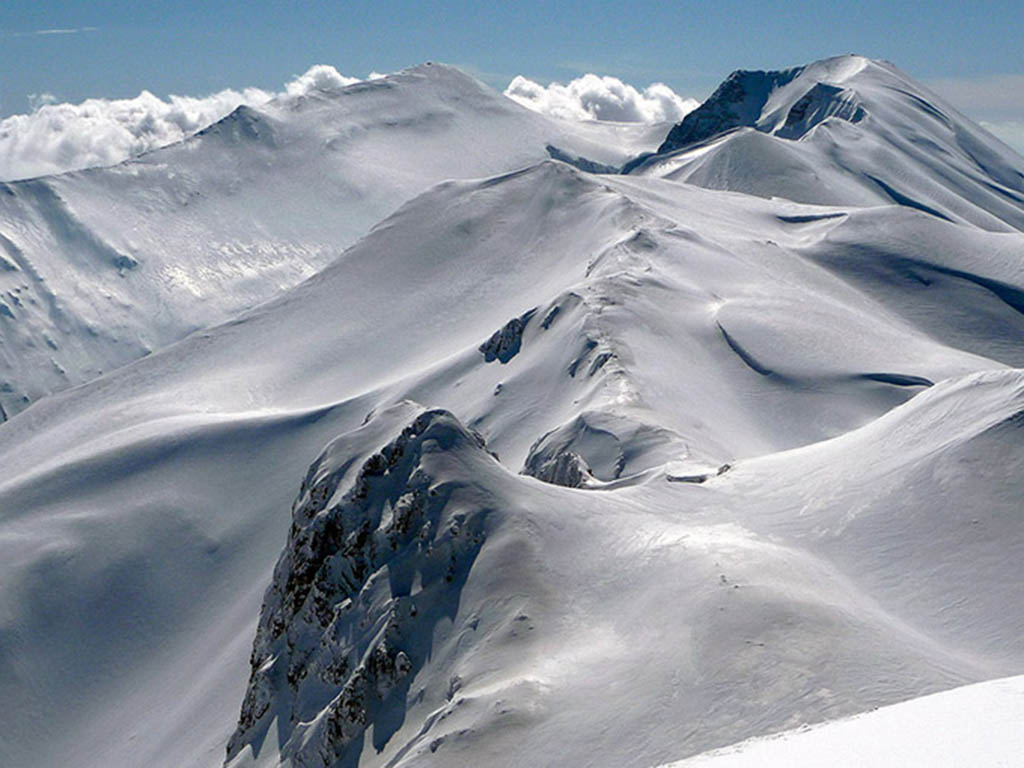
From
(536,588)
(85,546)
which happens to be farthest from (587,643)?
(85,546)

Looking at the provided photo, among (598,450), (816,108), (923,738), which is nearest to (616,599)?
(923,738)

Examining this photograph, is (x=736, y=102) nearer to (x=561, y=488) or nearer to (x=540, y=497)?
(x=561, y=488)

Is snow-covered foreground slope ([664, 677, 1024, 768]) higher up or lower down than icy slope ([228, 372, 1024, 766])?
higher up

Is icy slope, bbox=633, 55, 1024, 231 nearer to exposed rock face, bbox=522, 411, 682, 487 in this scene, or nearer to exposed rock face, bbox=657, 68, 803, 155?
exposed rock face, bbox=657, 68, 803, 155

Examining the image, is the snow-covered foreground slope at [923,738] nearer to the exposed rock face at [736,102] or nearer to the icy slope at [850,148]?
the icy slope at [850,148]

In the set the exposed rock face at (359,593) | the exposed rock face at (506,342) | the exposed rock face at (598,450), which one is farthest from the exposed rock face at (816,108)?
the exposed rock face at (359,593)

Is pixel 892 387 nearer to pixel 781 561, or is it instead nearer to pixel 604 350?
pixel 604 350

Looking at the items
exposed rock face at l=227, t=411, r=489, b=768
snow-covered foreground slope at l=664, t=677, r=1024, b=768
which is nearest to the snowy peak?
exposed rock face at l=227, t=411, r=489, b=768
